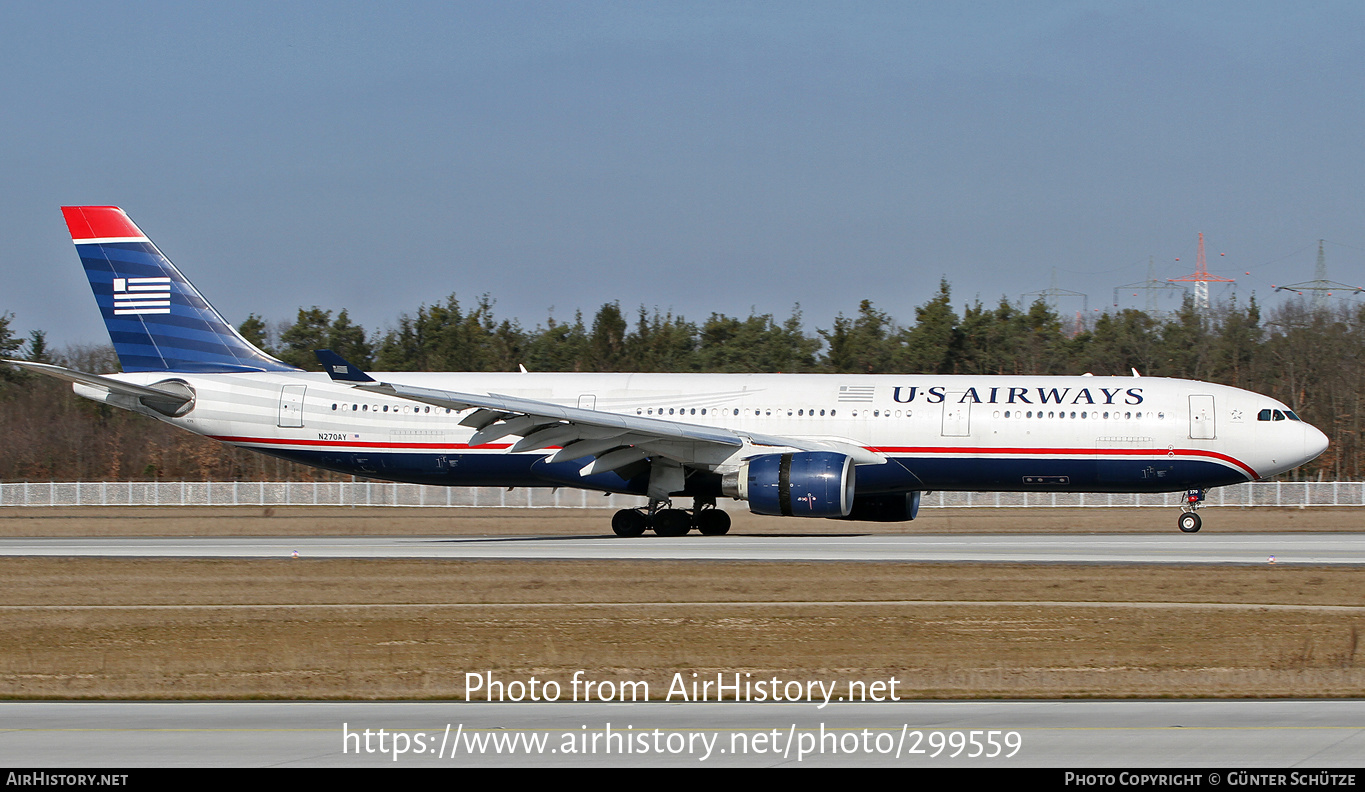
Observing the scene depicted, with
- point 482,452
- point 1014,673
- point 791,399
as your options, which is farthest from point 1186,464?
point 1014,673

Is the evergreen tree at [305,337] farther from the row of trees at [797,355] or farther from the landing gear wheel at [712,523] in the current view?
the landing gear wheel at [712,523]

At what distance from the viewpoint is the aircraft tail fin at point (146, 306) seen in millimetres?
31000

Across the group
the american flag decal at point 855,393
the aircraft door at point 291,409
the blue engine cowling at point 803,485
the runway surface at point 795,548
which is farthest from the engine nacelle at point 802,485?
the aircraft door at point 291,409

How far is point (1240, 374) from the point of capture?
65062 millimetres

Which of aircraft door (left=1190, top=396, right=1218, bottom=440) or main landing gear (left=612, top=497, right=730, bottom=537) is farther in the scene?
main landing gear (left=612, top=497, right=730, bottom=537)

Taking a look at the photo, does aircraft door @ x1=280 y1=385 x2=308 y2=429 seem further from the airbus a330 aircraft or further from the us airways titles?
the us airways titles

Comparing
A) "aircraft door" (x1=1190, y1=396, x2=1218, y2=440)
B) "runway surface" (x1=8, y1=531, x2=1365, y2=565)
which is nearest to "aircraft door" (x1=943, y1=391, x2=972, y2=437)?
"runway surface" (x1=8, y1=531, x2=1365, y2=565)

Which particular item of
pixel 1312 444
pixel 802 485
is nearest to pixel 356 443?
pixel 802 485

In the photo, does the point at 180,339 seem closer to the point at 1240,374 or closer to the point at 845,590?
the point at 845,590

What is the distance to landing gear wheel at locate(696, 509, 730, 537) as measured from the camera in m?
29.2

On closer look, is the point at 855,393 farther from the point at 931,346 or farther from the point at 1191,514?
the point at 931,346

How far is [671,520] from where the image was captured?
28.6 meters

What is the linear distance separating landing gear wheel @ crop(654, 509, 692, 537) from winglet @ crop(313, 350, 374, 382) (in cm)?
724

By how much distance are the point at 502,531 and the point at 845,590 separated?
48.6 feet
